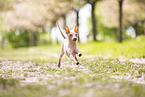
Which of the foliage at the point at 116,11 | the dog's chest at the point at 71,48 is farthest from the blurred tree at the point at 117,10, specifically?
the dog's chest at the point at 71,48

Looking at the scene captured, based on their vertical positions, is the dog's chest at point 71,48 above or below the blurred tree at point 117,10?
below

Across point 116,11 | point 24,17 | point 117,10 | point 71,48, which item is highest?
point 24,17

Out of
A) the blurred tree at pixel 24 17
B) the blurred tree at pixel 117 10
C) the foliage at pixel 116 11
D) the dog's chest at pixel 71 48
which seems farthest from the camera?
the blurred tree at pixel 24 17

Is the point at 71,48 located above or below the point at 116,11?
below

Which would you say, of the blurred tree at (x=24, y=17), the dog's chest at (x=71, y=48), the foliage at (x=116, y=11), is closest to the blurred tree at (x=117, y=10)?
the foliage at (x=116, y=11)

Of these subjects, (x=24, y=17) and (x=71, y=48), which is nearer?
(x=71, y=48)

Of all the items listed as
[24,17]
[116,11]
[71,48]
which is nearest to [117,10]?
[116,11]

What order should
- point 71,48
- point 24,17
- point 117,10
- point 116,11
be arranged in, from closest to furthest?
point 71,48, point 117,10, point 116,11, point 24,17

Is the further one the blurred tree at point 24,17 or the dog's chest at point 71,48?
the blurred tree at point 24,17

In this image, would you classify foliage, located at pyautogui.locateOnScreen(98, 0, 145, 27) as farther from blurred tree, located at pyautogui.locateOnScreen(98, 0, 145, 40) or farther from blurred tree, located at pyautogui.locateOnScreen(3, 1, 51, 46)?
blurred tree, located at pyautogui.locateOnScreen(3, 1, 51, 46)

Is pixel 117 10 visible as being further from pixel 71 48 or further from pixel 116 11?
pixel 71 48

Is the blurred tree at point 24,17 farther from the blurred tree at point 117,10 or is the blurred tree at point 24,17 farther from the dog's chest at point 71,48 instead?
the dog's chest at point 71,48

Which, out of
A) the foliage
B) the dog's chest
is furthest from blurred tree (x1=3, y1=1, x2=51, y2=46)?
the dog's chest

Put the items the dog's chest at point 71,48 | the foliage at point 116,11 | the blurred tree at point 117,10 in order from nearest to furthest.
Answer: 1. the dog's chest at point 71,48
2. the blurred tree at point 117,10
3. the foliage at point 116,11
